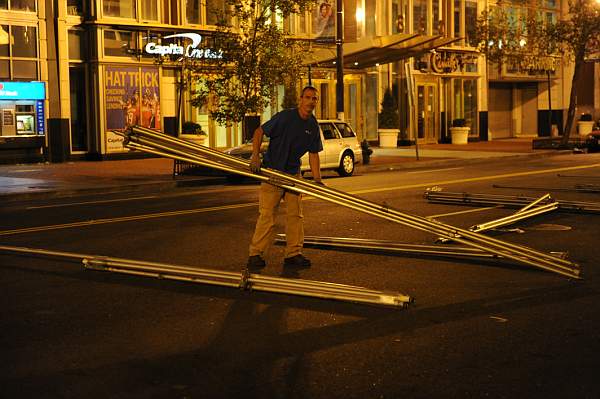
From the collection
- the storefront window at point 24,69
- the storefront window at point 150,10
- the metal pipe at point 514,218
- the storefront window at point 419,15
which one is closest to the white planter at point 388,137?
the storefront window at point 419,15

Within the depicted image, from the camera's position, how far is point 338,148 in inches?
903

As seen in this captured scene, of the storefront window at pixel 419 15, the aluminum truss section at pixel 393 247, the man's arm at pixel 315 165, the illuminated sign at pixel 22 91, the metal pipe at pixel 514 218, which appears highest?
the storefront window at pixel 419 15

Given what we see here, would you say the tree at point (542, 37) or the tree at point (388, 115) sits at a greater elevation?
the tree at point (542, 37)

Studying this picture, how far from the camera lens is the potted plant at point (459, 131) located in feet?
137

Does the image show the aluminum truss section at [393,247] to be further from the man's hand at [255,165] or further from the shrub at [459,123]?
the shrub at [459,123]

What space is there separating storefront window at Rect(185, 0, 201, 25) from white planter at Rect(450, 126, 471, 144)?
1480 centimetres

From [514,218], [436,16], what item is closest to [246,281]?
[514,218]

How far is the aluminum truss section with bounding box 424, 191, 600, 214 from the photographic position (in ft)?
44.4

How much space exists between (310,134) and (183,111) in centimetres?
2276

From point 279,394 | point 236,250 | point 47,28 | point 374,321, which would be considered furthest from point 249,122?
point 279,394

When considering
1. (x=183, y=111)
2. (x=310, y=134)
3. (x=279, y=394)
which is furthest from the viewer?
(x=183, y=111)

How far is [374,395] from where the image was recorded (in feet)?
17.1

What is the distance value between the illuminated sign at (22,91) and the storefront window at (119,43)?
254 centimetres

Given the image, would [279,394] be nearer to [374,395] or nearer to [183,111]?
[374,395]
